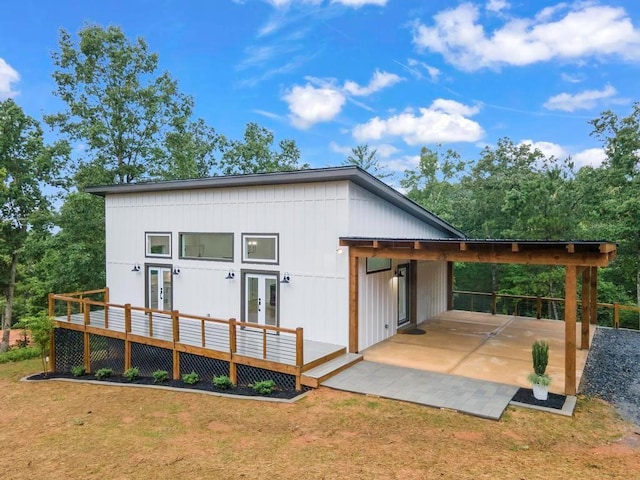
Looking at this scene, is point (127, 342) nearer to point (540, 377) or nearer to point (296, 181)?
point (296, 181)

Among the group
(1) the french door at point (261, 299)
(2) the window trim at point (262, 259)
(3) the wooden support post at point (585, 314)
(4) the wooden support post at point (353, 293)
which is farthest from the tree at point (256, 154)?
(3) the wooden support post at point (585, 314)

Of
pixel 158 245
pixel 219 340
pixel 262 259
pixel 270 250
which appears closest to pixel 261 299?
pixel 262 259

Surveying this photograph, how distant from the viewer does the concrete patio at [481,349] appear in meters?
7.66

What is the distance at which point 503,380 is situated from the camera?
7.20 meters

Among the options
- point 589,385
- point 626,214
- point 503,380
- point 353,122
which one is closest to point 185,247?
point 503,380

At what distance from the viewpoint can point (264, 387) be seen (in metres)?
7.14

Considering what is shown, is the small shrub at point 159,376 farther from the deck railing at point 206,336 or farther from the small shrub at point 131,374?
the small shrub at point 131,374

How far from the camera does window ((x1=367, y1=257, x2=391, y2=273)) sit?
30.4 ft

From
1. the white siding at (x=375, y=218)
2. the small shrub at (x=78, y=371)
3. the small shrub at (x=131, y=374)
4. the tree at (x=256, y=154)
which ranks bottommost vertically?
the small shrub at (x=78, y=371)

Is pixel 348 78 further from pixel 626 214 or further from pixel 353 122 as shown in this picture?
pixel 626 214

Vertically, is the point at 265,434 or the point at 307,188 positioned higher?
the point at 307,188

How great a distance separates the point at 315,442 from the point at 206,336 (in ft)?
16.1

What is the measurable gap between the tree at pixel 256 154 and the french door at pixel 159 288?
1203 cm

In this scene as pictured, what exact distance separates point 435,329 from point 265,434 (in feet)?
23.1
